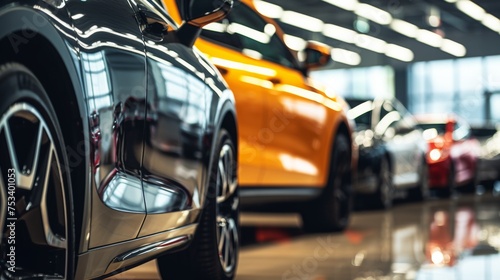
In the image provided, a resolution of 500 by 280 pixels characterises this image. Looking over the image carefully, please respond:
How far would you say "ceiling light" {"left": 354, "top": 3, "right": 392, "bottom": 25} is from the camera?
26.2 m

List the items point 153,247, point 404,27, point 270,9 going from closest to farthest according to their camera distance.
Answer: point 153,247
point 270,9
point 404,27

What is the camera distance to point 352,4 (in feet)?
84.5

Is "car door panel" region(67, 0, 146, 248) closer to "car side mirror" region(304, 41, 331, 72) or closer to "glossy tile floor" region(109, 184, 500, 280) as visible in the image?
"glossy tile floor" region(109, 184, 500, 280)

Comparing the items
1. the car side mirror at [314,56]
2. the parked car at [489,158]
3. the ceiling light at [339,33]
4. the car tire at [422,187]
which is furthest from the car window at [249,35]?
the ceiling light at [339,33]

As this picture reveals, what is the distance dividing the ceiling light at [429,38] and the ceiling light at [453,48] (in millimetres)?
245

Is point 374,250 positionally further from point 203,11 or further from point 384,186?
point 384,186

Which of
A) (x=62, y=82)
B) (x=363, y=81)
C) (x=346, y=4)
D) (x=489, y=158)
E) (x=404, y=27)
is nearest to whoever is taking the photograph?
(x=62, y=82)

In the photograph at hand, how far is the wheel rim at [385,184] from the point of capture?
1091cm

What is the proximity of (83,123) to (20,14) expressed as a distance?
45cm

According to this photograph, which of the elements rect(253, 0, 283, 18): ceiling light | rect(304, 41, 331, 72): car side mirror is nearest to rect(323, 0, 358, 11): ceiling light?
rect(253, 0, 283, 18): ceiling light

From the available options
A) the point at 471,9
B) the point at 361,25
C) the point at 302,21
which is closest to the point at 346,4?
the point at 302,21

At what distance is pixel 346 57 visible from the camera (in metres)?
40.4

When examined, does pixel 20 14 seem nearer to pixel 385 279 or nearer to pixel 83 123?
pixel 83 123

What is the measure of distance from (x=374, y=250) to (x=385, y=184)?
4751 millimetres
